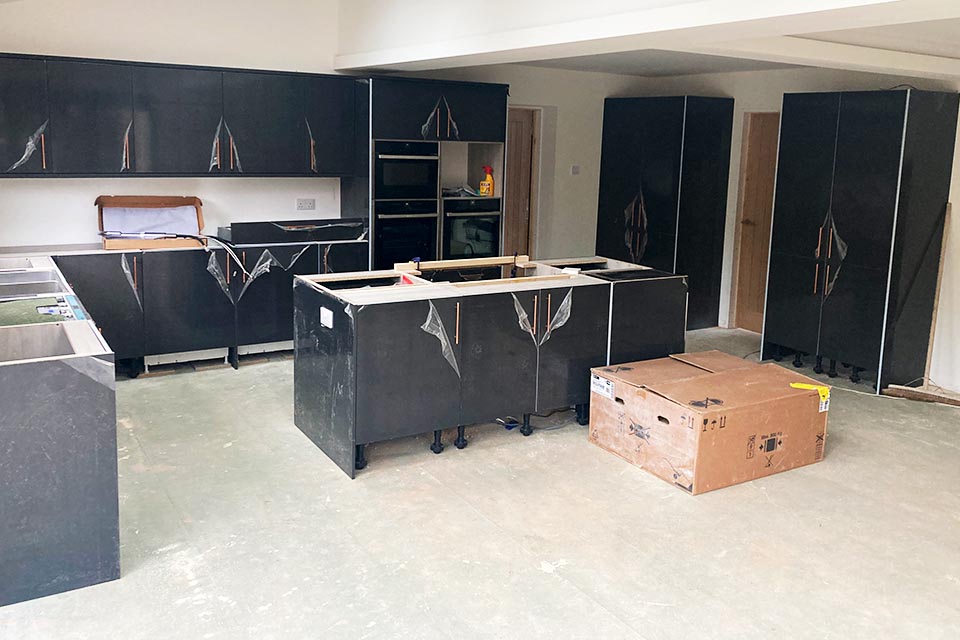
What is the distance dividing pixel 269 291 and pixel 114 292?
3.38 feet

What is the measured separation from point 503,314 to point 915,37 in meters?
2.78

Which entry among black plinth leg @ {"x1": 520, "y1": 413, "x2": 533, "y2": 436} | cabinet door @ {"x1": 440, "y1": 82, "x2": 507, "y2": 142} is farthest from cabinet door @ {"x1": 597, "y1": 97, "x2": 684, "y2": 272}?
black plinth leg @ {"x1": 520, "y1": 413, "x2": 533, "y2": 436}

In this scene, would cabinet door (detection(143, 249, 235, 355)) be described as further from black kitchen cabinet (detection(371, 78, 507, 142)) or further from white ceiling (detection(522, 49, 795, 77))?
white ceiling (detection(522, 49, 795, 77))

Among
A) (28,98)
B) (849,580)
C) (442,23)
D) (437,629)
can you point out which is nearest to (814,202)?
(442,23)

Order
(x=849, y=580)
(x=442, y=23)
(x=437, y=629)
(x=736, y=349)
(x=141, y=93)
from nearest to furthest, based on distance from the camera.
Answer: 1. (x=437, y=629)
2. (x=849, y=580)
3. (x=442, y=23)
4. (x=141, y=93)
5. (x=736, y=349)

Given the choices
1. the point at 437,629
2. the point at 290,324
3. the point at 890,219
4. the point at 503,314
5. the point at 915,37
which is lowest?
the point at 437,629

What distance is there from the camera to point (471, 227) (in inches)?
271

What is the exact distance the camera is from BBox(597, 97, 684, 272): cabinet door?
24.1ft

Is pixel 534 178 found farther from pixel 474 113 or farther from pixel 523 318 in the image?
pixel 523 318

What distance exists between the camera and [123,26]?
5.66 metres

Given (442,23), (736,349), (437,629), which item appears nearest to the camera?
(437,629)

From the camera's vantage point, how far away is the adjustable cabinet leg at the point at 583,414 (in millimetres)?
4996

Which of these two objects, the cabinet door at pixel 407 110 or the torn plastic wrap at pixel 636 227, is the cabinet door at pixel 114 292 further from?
the torn plastic wrap at pixel 636 227

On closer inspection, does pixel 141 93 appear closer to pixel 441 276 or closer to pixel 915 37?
pixel 441 276
